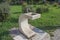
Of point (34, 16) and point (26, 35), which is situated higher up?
point (34, 16)

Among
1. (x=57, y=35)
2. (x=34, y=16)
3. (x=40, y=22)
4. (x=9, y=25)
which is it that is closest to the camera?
(x=34, y=16)

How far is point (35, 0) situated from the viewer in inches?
824

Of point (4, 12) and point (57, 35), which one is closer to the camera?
point (57, 35)

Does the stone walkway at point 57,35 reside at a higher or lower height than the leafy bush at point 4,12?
lower

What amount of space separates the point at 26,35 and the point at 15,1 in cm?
1238

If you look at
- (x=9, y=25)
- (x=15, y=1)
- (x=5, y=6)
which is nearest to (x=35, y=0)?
(x=15, y=1)

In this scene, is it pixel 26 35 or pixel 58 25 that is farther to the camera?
pixel 58 25

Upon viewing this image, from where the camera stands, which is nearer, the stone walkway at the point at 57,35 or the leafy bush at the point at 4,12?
the stone walkway at the point at 57,35

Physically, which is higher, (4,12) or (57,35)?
(4,12)

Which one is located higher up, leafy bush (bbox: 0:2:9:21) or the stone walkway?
leafy bush (bbox: 0:2:9:21)

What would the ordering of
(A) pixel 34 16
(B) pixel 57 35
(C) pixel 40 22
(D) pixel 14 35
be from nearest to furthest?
1. (A) pixel 34 16
2. (D) pixel 14 35
3. (B) pixel 57 35
4. (C) pixel 40 22

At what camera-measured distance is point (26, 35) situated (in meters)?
8.02

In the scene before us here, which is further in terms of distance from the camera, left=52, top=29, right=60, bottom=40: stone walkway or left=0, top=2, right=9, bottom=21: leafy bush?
left=0, top=2, right=9, bottom=21: leafy bush

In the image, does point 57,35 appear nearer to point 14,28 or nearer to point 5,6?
point 14,28
